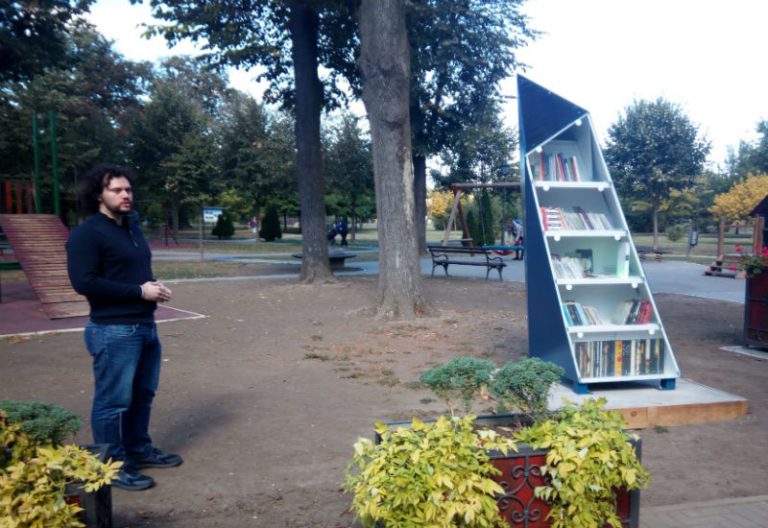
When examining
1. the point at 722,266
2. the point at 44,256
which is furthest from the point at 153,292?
the point at 722,266

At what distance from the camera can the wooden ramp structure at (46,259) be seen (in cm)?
1145

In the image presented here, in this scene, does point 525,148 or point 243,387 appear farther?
point 243,387

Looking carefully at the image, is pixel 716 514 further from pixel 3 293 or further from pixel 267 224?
pixel 267 224

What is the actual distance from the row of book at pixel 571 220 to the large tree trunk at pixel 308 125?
9.67 m

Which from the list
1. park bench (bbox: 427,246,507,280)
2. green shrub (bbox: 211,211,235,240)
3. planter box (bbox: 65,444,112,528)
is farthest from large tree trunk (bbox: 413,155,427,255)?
planter box (bbox: 65,444,112,528)

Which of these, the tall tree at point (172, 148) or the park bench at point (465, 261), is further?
the tall tree at point (172, 148)

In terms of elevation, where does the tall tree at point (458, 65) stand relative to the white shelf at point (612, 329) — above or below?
above

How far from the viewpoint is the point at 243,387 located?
6656 mm

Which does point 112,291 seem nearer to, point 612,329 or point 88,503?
point 88,503

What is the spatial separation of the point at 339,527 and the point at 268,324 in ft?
23.5

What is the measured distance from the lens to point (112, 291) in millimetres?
3701

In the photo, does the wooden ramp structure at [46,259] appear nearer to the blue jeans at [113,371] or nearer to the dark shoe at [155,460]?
the dark shoe at [155,460]

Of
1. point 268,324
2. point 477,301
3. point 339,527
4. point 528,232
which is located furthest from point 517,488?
point 477,301

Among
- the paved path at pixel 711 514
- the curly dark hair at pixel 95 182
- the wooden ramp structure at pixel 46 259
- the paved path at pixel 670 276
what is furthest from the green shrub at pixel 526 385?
the paved path at pixel 670 276
